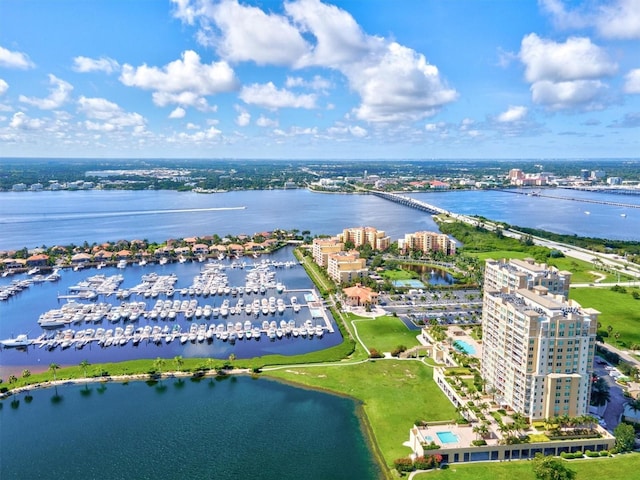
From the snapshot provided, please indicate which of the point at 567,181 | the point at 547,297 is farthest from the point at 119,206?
the point at 567,181

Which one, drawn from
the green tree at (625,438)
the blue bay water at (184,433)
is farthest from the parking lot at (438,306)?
the green tree at (625,438)

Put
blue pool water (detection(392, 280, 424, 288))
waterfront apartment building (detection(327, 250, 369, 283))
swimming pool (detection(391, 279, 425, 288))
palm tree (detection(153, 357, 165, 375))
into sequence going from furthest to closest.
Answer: waterfront apartment building (detection(327, 250, 369, 283)) < blue pool water (detection(392, 280, 424, 288)) < swimming pool (detection(391, 279, 425, 288)) < palm tree (detection(153, 357, 165, 375))

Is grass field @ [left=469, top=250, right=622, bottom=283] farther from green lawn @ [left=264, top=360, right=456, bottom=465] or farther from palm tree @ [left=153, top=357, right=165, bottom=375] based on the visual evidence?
palm tree @ [left=153, top=357, right=165, bottom=375]

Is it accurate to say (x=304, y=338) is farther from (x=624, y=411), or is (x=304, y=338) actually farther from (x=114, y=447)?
(x=624, y=411)

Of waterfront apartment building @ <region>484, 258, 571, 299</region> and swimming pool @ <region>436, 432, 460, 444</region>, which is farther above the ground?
waterfront apartment building @ <region>484, 258, 571, 299</region>

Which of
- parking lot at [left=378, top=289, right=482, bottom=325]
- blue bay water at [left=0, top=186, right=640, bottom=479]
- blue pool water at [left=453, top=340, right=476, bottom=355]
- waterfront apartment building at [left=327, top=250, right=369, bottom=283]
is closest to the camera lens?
blue bay water at [left=0, top=186, right=640, bottom=479]

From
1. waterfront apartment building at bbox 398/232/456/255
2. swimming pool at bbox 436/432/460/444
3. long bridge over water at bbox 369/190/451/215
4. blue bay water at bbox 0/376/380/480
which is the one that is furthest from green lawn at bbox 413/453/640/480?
long bridge over water at bbox 369/190/451/215
